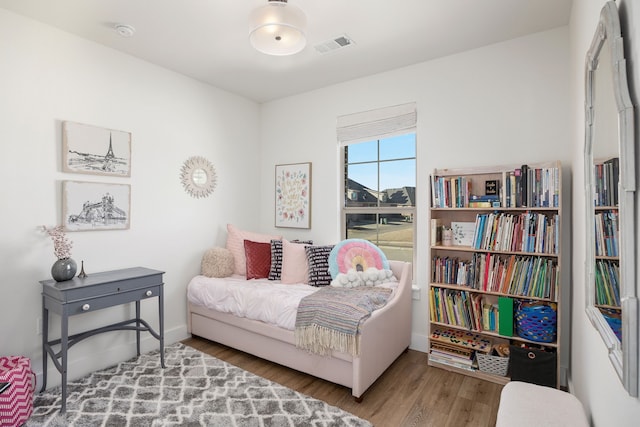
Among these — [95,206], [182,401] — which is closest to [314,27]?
[95,206]

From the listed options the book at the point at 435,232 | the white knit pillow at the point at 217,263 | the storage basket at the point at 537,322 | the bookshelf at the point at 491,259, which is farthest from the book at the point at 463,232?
the white knit pillow at the point at 217,263

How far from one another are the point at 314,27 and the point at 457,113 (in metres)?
1.44

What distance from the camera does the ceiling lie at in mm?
2264

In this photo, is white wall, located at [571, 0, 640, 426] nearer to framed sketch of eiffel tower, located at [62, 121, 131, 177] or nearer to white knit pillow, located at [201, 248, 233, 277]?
white knit pillow, located at [201, 248, 233, 277]

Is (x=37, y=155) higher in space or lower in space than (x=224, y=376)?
higher

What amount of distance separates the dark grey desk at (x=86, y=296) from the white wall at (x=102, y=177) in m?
0.13

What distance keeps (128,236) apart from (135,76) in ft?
4.83

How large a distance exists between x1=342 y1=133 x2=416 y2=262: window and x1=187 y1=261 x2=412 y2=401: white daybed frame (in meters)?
0.40

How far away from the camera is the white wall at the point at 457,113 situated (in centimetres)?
257

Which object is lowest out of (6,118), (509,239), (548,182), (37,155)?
(509,239)

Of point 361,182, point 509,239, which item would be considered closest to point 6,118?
point 361,182

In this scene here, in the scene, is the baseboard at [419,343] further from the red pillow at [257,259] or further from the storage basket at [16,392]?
the storage basket at [16,392]

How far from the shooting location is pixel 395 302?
8.91ft

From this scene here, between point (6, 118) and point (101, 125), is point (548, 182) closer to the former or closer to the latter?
point (101, 125)
